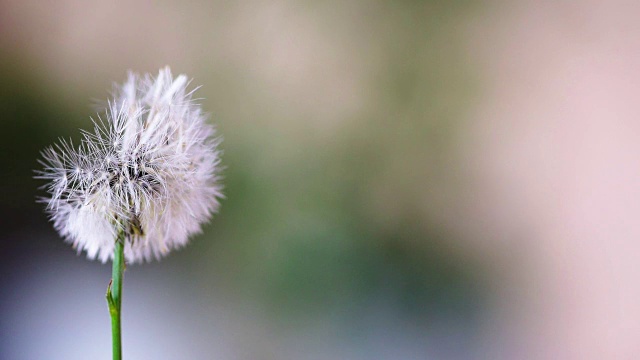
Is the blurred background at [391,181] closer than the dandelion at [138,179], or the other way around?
the dandelion at [138,179]

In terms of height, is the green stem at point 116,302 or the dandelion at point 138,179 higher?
the dandelion at point 138,179

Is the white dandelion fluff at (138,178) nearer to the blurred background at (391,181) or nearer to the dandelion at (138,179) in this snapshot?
the dandelion at (138,179)

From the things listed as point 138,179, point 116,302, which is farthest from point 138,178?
point 116,302

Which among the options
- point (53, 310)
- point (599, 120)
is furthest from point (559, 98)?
point (53, 310)

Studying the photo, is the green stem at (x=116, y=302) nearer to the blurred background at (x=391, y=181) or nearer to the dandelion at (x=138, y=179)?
the dandelion at (x=138, y=179)

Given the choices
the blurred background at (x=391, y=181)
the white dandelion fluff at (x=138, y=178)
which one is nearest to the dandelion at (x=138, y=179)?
the white dandelion fluff at (x=138, y=178)

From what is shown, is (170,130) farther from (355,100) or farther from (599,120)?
(599,120)

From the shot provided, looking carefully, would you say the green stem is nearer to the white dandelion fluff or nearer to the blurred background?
the white dandelion fluff
